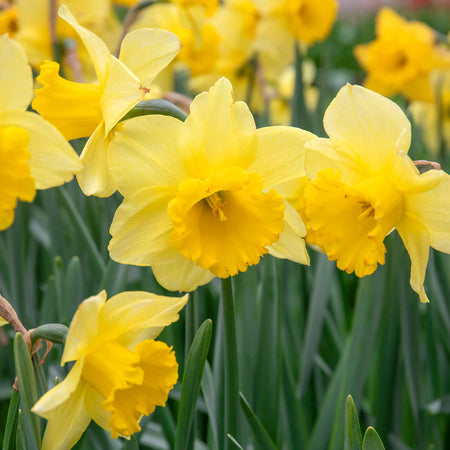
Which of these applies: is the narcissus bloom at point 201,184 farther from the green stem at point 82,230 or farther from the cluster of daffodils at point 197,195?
the green stem at point 82,230

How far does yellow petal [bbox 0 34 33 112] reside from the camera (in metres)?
0.72

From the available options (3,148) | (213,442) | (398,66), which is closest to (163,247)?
(3,148)

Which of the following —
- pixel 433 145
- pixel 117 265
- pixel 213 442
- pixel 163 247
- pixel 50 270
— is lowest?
pixel 433 145

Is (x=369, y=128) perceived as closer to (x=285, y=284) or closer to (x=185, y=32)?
(x=285, y=284)

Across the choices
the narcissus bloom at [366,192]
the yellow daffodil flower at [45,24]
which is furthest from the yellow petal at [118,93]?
the yellow daffodil flower at [45,24]

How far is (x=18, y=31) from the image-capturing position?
7.18ft

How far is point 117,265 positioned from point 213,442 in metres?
0.36

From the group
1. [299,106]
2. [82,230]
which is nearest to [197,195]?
[82,230]

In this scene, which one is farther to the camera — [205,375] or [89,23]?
[89,23]

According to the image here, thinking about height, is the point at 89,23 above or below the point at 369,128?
below

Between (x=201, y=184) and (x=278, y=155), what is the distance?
116mm

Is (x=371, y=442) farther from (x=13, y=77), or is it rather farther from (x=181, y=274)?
(x=13, y=77)

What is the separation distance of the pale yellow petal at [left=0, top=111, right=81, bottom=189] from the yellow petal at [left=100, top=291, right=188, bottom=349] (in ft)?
0.51

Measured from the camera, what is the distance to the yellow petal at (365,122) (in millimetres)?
867
